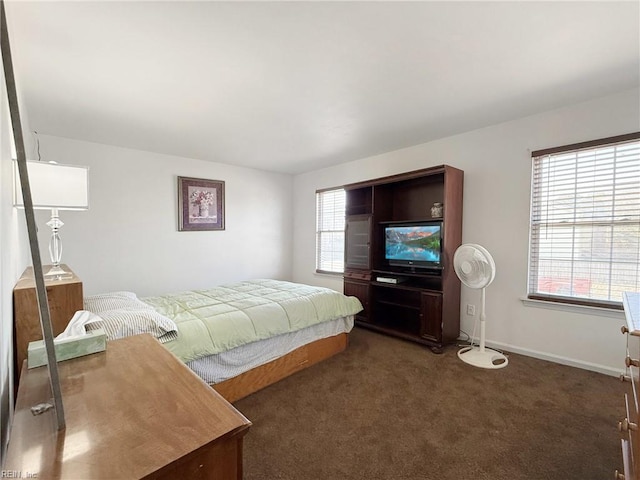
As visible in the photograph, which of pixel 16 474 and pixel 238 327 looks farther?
pixel 238 327

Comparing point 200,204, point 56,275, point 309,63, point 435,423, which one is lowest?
point 435,423

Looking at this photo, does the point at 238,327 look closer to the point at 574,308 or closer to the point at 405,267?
the point at 405,267

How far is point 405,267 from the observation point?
12.2ft

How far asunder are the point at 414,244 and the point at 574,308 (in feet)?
5.14

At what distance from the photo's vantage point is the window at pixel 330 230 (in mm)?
4848

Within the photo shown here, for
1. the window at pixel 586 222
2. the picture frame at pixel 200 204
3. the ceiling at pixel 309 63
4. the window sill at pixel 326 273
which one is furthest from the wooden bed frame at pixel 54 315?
the window at pixel 586 222

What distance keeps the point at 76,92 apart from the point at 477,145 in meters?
3.83

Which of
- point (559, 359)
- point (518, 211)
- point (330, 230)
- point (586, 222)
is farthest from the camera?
point (330, 230)

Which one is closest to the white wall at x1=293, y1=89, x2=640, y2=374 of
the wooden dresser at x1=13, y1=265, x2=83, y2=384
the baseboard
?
the baseboard

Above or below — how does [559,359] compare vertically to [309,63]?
below

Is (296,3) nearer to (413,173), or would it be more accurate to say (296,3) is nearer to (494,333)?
(413,173)

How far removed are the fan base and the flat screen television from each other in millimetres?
900

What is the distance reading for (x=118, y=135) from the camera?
11.0 feet

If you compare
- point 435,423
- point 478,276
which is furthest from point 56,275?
point 478,276
